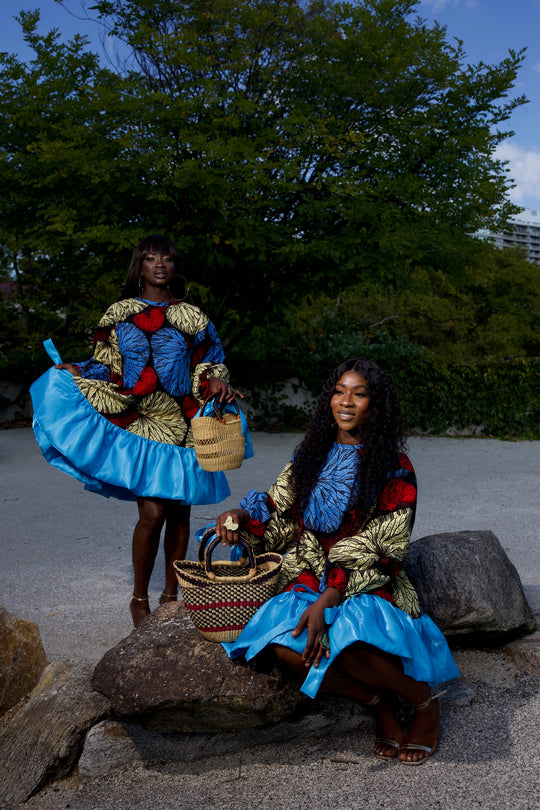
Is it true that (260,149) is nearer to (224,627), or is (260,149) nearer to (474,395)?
(474,395)

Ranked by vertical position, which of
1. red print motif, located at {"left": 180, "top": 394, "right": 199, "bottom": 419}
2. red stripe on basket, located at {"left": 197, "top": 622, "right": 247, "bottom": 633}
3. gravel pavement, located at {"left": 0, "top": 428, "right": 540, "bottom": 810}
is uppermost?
red print motif, located at {"left": 180, "top": 394, "right": 199, "bottom": 419}

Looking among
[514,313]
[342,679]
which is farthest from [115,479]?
[514,313]

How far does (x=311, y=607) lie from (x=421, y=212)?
7392 mm

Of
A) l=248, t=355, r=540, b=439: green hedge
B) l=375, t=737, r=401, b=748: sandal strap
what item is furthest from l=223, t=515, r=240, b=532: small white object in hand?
l=248, t=355, r=540, b=439: green hedge

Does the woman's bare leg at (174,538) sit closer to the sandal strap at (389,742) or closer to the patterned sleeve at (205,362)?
the patterned sleeve at (205,362)

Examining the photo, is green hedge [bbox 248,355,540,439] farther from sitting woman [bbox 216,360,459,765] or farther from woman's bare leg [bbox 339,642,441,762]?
woman's bare leg [bbox 339,642,441,762]

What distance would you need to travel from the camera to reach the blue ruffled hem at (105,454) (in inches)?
131

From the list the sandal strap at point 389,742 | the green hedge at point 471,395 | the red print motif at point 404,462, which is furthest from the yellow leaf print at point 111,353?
the green hedge at point 471,395

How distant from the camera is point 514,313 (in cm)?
2073

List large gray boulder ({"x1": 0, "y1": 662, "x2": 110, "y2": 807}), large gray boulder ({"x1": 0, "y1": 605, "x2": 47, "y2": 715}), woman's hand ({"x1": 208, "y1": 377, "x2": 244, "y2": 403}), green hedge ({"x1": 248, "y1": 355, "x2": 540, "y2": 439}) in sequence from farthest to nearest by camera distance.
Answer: green hedge ({"x1": 248, "y1": 355, "x2": 540, "y2": 439}), woman's hand ({"x1": 208, "y1": 377, "x2": 244, "y2": 403}), large gray boulder ({"x1": 0, "y1": 605, "x2": 47, "y2": 715}), large gray boulder ({"x1": 0, "y1": 662, "x2": 110, "y2": 807})

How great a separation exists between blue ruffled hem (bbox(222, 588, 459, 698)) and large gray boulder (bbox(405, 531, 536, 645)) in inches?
17.8

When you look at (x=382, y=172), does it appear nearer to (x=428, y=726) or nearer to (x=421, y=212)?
(x=421, y=212)

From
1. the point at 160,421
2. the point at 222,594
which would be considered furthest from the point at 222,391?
the point at 222,594

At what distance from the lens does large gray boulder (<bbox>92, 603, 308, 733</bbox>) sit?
237cm
